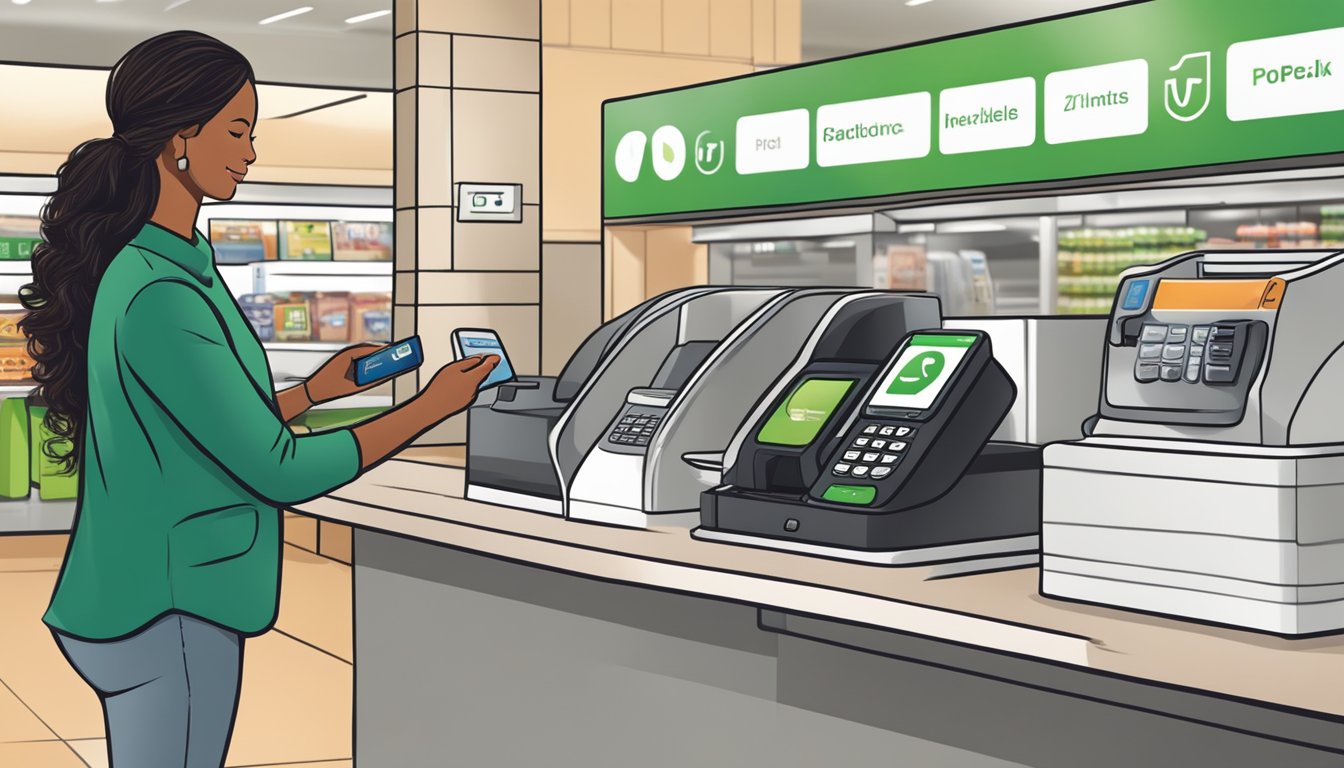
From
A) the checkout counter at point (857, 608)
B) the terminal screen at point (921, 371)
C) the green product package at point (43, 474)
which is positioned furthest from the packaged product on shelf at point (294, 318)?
the terminal screen at point (921, 371)

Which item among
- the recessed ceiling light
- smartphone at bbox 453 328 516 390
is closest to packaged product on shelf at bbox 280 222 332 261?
the recessed ceiling light

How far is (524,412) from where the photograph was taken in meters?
3.09

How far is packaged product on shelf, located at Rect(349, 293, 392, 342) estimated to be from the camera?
1086 centimetres

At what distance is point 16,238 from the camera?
Result: 32.3 ft

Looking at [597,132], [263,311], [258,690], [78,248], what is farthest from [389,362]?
[263,311]

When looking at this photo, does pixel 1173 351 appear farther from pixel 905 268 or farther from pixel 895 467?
pixel 905 268

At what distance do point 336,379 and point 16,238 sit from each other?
8.27 m

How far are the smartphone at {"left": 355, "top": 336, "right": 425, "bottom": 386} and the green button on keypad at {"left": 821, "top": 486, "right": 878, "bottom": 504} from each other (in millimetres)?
677

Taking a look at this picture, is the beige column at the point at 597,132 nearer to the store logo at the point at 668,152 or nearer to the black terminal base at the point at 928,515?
the store logo at the point at 668,152

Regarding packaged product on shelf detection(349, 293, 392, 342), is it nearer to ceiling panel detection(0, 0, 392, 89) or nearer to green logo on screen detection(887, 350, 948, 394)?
ceiling panel detection(0, 0, 392, 89)

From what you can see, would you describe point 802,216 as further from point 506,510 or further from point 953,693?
point 953,693

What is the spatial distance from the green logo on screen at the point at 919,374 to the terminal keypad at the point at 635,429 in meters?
0.52

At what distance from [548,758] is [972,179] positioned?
6.75 ft

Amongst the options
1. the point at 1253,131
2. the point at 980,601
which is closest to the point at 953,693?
the point at 980,601
